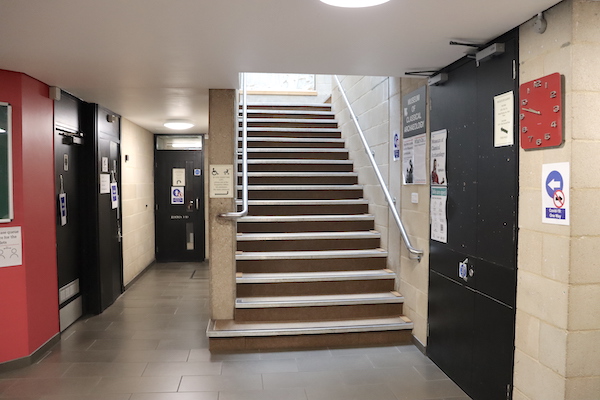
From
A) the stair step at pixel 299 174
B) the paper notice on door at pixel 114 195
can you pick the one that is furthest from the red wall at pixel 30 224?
the stair step at pixel 299 174

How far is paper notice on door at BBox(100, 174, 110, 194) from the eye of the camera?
198 inches

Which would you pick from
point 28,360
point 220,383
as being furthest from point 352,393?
point 28,360

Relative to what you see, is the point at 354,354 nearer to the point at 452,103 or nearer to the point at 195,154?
the point at 452,103

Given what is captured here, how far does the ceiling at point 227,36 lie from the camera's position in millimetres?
2258

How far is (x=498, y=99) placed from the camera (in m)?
2.70

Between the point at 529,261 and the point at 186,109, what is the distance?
4.23 m

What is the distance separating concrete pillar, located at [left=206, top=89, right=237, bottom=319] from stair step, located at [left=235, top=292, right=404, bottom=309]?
0.61 ft

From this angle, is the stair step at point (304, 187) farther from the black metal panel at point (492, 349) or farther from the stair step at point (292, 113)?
Answer: the black metal panel at point (492, 349)

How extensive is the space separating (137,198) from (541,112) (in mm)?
5925

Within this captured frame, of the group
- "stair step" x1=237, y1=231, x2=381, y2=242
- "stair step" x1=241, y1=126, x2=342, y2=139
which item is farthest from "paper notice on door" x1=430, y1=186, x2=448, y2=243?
"stair step" x1=241, y1=126, x2=342, y2=139

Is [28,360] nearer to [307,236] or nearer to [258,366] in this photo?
[258,366]

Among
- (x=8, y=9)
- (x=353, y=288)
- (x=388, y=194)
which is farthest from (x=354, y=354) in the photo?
(x=8, y=9)

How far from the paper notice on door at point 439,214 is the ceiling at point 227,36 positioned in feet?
→ 3.18

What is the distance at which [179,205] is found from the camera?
8.05 metres
